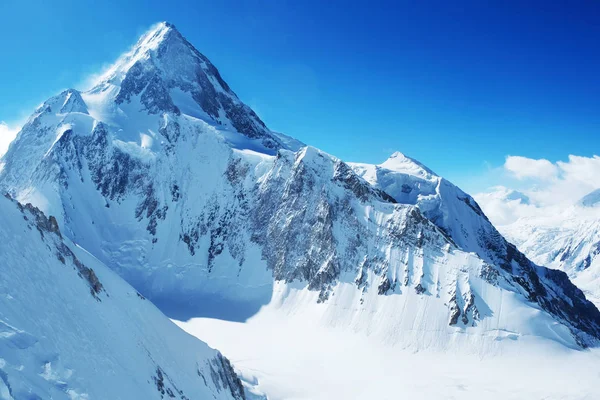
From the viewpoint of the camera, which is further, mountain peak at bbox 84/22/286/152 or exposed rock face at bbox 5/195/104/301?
mountain peak at bbox 84/22/286/152

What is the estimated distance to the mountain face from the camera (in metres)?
104

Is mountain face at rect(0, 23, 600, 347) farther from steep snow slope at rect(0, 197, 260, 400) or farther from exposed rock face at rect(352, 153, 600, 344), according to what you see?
steep snow slope at rect(0, 197, 260, 400)

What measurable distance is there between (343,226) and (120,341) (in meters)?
96.6

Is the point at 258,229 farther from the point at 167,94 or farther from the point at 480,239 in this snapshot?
the point at 480,239

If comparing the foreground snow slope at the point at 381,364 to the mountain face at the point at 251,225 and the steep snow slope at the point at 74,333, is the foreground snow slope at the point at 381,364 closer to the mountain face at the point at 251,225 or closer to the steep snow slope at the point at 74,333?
the mountain face at the point at 251,225

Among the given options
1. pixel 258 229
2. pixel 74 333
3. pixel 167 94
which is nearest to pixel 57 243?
pixel 74 333

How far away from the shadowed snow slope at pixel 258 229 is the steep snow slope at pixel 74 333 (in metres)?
72.2

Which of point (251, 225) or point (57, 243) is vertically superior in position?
A: point (251, 225)

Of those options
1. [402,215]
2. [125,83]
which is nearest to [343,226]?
[402,215]

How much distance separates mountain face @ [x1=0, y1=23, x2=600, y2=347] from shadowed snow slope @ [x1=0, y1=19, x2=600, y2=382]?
44 cm

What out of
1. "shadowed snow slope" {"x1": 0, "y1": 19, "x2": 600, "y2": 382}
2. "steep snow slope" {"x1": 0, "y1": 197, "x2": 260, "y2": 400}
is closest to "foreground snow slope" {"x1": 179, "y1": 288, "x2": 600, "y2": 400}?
"shadowed snow slope" {"x1": 0, "y1": 19, "x2": 600, "y2": 382}

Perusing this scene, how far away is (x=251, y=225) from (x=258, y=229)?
11.1ft

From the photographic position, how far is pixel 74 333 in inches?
933

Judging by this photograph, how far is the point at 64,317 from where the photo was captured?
79.9ft
